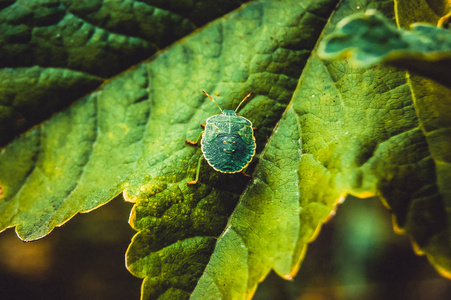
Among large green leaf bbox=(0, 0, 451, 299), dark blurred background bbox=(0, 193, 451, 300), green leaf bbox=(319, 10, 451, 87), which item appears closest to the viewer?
green leaf bbox=(319, 10, 451, 87)

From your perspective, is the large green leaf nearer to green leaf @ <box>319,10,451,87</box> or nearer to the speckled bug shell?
the speckled bug shell

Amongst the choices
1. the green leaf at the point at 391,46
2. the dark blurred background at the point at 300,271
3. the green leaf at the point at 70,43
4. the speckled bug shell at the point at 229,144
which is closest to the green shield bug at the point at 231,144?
the speckled bug shell at the point at 229,144

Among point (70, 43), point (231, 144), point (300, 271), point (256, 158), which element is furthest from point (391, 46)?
point (300, 271)

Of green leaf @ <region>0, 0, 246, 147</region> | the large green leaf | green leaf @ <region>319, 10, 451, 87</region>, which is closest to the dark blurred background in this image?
the large green leaf

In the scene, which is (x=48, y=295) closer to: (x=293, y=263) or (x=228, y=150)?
(x=228, y=150)

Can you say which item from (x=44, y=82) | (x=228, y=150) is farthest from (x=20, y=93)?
(x=228, y=150)

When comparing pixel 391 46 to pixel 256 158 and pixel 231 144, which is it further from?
pixel 231 144
